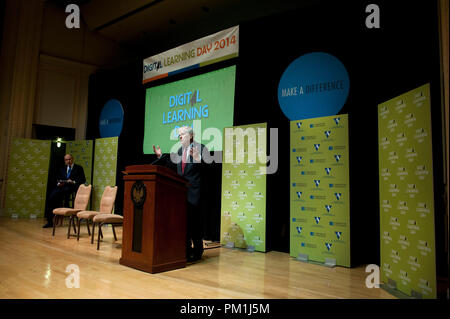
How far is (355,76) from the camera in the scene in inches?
158

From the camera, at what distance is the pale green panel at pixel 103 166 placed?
277 inches

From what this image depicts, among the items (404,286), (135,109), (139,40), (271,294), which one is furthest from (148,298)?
(139,40)

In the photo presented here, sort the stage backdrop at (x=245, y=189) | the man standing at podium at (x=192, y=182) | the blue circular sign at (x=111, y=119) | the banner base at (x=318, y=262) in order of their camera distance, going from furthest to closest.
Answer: the blue circular sign at (x=111, y=119), the stage backdrop at (x=245, y=189), the man standing at podium at (x=192, y=182), the banner base at (x=318, y=262)

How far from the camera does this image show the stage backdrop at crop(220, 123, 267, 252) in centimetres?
450

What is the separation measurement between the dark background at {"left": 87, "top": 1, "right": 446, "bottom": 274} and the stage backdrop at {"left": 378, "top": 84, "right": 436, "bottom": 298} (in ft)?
2.43

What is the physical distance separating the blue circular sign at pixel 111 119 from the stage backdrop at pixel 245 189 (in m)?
3.63

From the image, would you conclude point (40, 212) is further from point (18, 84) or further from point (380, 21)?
point (380, 21)

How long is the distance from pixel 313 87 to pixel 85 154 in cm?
589

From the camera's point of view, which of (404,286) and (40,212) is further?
(40,212)

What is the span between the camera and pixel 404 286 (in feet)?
8.73

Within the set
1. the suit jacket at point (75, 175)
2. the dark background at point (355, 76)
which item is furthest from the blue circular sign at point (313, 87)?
the suit jacket at point (75, 175)

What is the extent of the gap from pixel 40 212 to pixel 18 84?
3.25 meters

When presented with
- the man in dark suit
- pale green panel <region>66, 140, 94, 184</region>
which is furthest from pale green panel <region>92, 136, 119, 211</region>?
the man in dark suit

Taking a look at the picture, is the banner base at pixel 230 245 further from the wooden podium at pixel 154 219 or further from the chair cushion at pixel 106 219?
the chair cushion at pixel 106 219
